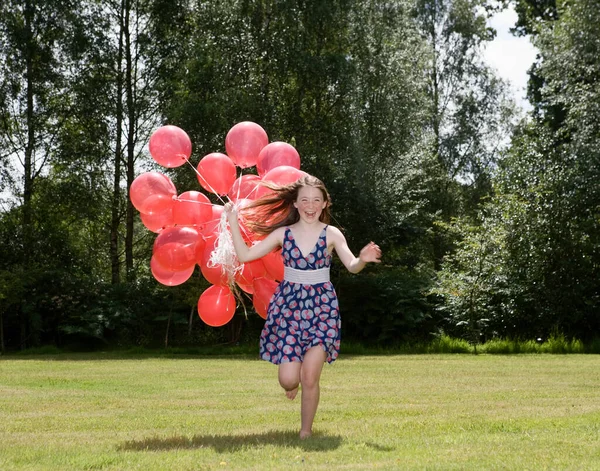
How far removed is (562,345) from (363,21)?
12674 mm

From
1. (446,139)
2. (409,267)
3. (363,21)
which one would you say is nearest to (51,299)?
(409,267)

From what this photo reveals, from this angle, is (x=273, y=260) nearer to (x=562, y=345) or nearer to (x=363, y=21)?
(x=562, y=345)

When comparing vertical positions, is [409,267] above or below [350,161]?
below

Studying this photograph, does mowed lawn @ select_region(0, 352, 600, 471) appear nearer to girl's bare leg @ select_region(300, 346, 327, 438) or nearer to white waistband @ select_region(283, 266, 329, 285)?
girl's bare leg @ select_region(300, 346, 327, 438)

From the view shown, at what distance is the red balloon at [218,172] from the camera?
24.8 feet

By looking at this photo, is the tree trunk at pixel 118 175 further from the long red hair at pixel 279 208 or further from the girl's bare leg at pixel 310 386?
the girl's bare leg at pixel 310 386

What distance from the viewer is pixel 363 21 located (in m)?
25.5

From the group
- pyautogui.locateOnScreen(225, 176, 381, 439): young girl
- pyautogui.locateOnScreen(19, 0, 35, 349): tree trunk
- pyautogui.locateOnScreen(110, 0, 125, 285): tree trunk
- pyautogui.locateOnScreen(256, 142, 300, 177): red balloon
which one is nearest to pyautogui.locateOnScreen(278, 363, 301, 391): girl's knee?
pyautogui.locateOnScreen(225, 176, 381, 439): young girl

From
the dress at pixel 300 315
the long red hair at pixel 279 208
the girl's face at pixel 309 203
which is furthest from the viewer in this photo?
the long red hair at pixel 279 208

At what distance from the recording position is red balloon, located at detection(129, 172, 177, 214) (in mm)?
7180

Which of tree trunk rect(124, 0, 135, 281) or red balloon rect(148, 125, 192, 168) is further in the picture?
tree trunk rect(124, 0, 135, 281)

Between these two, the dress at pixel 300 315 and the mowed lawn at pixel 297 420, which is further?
the dress at pixel 300 315

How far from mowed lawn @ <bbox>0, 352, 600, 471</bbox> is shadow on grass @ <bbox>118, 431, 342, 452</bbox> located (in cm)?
1

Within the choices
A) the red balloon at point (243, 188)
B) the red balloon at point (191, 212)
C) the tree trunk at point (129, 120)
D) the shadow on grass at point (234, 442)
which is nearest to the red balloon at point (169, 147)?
the red balloon at point (191, 212)
